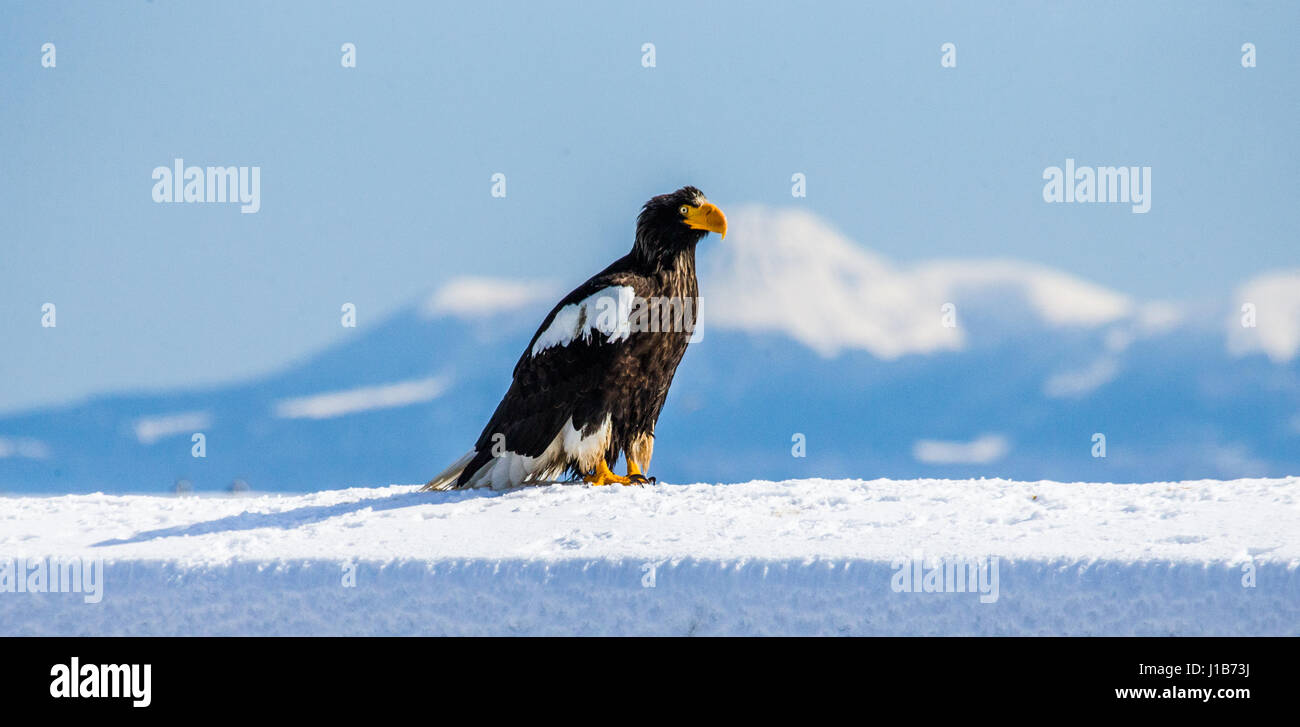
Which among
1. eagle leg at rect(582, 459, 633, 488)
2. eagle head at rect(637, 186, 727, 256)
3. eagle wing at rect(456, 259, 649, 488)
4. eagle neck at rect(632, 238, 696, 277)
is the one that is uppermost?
eagle head at rect(637, 186, 727, 256)

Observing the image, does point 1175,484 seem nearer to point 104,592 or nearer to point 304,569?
point 304,569

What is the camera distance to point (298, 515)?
23.5ft

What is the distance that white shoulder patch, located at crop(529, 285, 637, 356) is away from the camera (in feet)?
25.0

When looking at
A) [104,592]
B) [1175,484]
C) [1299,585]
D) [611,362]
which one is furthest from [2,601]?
[1175,484]

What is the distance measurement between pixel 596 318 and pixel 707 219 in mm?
1228

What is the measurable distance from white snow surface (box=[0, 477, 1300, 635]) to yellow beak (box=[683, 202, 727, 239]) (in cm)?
214

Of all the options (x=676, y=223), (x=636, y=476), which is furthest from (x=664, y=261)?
(x=636, y=476)

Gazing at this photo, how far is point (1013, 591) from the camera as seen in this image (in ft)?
16.9

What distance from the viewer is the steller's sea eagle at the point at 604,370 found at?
7668 millimetres

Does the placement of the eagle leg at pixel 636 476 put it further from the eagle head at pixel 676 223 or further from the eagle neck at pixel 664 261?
the eagle head at pixel 676 223
